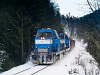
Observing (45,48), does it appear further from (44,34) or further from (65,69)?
(65,69)

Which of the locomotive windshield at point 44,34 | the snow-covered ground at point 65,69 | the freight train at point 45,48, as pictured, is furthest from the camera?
the locomotive windshield at point 44,34

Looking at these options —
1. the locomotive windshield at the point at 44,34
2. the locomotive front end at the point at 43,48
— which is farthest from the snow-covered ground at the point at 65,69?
the locomotive windshield at the point at 44,34

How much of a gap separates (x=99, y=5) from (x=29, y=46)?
84.0 feet

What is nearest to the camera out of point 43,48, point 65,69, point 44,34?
point 65,69

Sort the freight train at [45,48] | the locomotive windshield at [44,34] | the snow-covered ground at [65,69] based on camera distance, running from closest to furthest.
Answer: the snow-covered ground at [65,69], the freight train at [45,48], the locomotive windshield at [44,34]

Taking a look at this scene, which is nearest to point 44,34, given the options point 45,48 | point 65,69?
point 45,48

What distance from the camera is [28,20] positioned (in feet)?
116

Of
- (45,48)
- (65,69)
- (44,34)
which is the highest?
(44,34)

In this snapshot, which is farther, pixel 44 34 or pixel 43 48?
pixel 44 34

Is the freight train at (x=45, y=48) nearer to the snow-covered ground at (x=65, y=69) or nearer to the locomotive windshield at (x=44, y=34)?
the locomotive windshield at (x=44, y=34)

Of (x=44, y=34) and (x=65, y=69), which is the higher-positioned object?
(x=44, y=34)

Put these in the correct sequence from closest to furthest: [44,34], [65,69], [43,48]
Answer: [65,69] → [43,48] → [44,34]

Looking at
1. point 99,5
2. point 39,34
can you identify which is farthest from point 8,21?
point 99,5

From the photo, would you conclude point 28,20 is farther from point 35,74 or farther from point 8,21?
point 35,74
